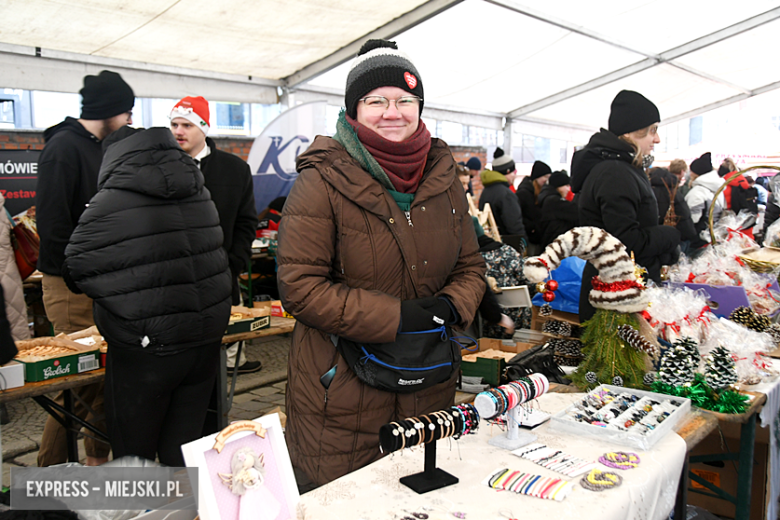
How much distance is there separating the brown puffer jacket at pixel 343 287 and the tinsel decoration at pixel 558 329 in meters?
1.22

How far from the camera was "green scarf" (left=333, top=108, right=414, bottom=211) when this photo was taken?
165 cm

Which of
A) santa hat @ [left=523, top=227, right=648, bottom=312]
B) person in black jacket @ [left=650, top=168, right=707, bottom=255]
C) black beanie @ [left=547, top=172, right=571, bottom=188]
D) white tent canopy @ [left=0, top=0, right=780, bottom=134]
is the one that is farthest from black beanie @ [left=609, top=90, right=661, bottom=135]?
black beanie @ [left=547, top=172, right=571, bottom=188]

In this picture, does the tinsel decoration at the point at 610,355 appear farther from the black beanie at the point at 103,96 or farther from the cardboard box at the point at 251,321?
the black beanie at the point at 103,96

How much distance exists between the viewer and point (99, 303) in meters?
1.93

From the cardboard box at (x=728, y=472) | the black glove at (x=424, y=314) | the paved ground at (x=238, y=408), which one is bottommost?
the paved ground at (x=238, y=408)

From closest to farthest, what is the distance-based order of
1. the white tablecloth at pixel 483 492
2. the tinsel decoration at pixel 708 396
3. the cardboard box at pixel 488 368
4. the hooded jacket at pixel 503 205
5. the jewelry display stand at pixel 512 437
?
the white tablecloth at pixel 483 492 → the jewelry display stand at pixel 512 437 → the tinsel decoration at pixel 708 396 → the cardboard box at pixel 488 368 → the hooded jacket at pixel 503 205

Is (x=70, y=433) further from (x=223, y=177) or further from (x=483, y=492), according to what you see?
(x=483, y=492)

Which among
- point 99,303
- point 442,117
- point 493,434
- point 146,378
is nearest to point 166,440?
point 146,378

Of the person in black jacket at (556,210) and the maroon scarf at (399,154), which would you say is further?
the person in black jacket at (556,210)

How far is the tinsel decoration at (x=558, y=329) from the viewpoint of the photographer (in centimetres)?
276

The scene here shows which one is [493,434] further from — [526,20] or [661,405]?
[526,20]

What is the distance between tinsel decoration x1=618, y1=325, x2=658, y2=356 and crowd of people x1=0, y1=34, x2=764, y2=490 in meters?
0.40

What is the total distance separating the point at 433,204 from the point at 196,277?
2.84 feet

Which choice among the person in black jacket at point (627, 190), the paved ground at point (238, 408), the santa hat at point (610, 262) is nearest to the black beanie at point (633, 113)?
the person in black jacket at point (627, 190)
